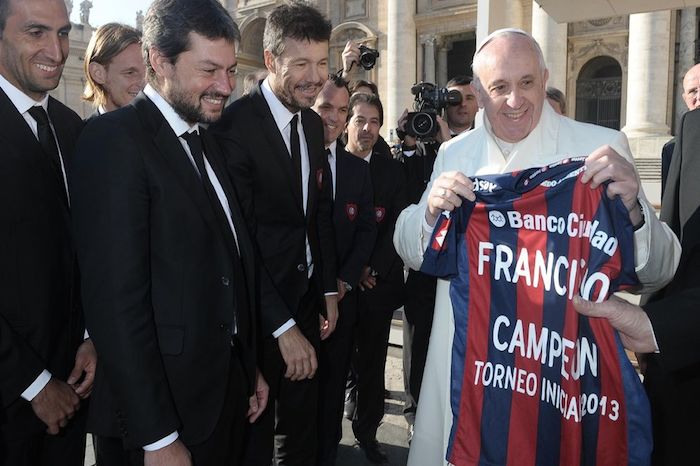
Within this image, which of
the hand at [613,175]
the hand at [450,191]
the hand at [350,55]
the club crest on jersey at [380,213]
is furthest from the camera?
the hand at [350,55]

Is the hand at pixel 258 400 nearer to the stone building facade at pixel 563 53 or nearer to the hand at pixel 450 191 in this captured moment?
the hand at pixel 450 191

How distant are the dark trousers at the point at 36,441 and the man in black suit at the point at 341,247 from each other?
4.41ft

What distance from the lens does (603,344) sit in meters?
1.88

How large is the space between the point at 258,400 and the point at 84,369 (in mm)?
679

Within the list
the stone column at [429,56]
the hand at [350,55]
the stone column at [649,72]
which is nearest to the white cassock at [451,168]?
the hand at [350,55]

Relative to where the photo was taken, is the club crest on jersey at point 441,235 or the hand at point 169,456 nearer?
the hand at point 169,456

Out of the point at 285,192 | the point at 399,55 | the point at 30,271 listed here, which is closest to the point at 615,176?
the point at 285,192

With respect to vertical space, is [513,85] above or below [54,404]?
above

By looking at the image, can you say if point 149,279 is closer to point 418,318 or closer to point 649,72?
point 418,318

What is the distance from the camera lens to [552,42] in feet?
54.8

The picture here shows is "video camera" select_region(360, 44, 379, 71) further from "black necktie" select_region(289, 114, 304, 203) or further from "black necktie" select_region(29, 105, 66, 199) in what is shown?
"black necktie" select_region(29, 105, 66, 199)

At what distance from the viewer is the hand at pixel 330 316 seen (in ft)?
10.0

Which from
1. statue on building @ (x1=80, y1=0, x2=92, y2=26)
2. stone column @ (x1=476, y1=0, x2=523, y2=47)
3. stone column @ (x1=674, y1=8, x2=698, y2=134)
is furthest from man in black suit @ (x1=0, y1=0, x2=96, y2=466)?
statue on building @ (x1=80, y1=0, x2=92, y2=26)

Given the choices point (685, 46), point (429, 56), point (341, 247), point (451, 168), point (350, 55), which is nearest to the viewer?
point (451, 168)
